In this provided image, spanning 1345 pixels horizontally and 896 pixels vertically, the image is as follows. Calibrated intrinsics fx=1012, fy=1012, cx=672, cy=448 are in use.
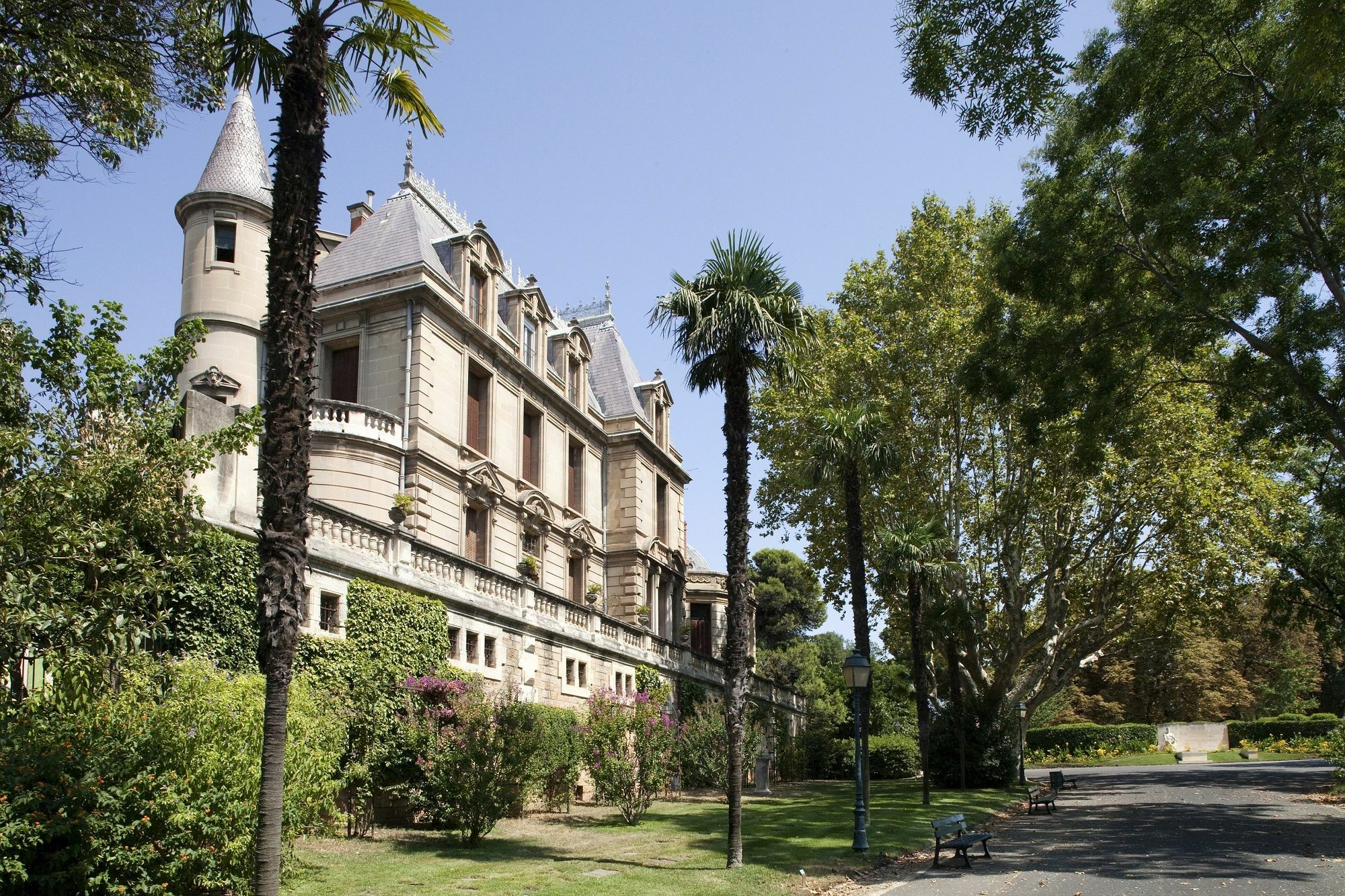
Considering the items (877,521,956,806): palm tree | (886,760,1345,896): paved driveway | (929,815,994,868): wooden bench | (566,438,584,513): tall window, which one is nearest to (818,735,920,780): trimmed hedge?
(886,760,1345,896): paved driveway

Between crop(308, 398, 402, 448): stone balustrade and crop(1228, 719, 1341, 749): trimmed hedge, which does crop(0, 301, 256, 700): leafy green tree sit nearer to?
crop(308, 398, 402, 448): stone balustrade

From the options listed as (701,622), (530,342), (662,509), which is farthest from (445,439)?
(701,622)

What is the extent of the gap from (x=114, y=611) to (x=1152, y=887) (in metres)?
14.3

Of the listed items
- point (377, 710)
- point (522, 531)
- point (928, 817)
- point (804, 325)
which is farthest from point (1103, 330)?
point (522, 531)

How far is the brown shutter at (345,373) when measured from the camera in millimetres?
29845

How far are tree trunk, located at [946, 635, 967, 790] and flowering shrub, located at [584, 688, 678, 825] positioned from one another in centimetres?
1556

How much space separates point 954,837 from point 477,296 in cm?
2192

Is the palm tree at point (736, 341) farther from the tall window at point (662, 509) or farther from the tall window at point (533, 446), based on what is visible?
the tall window at point (662, 509)

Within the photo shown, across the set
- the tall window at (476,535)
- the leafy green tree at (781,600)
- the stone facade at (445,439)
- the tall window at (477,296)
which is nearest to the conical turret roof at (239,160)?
the stone facade at (445,439)

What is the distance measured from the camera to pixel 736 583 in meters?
17.6

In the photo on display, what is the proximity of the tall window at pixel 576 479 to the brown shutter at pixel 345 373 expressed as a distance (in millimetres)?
10764

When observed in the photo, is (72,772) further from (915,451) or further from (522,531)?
(915,451)

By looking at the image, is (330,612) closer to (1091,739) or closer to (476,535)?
(476,535)

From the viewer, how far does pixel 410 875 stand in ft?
44.8
